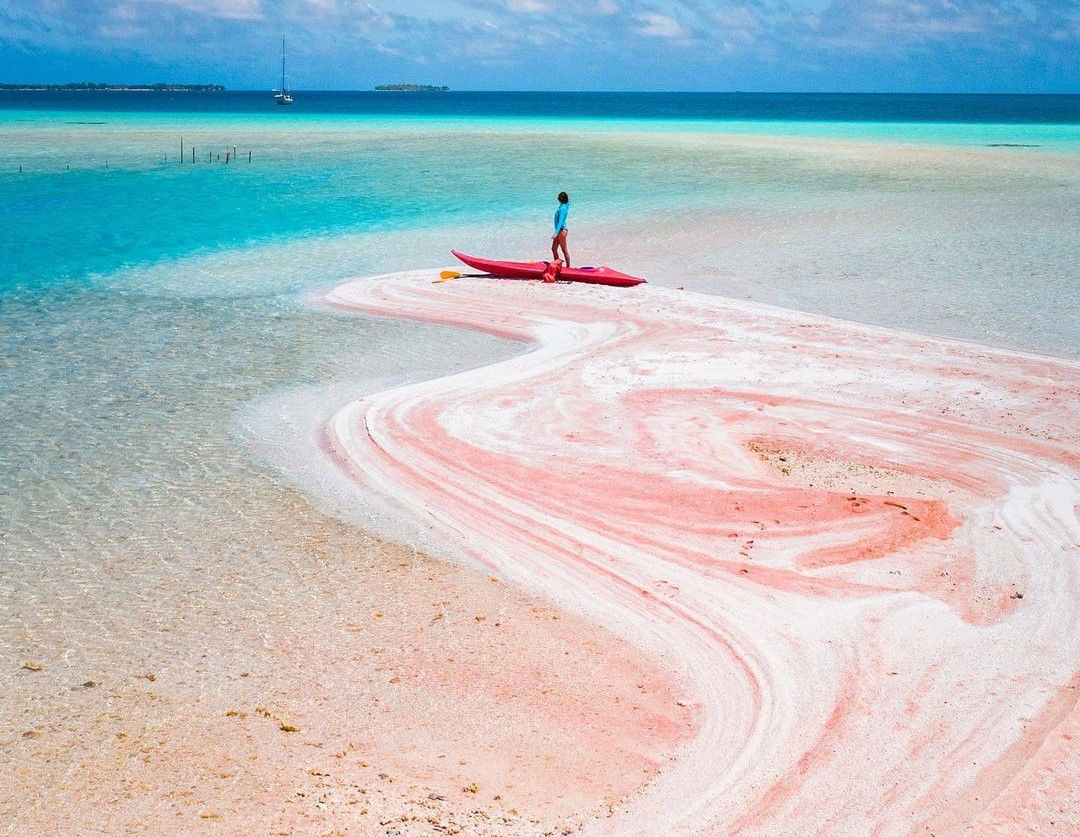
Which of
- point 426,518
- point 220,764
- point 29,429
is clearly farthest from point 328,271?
point 220,764

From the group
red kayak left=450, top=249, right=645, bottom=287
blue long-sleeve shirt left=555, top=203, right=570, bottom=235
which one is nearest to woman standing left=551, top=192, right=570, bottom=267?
blue long-sleeve shirt left=555, top=203, right=570, bottom=235

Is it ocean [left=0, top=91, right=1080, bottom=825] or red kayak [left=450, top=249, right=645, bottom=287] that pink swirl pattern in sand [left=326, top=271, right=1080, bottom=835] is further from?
red kayak [left=450, top=249, right=645, bottom=287]

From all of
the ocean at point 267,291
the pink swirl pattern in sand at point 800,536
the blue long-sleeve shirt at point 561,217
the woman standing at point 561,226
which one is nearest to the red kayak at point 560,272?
the woman standing at point 561,226

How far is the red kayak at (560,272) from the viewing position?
2198cm

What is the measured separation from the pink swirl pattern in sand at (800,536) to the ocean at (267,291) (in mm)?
1644

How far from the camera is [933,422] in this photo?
13.0 metres

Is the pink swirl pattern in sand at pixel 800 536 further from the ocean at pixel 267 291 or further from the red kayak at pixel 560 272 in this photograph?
the red kayak at pixel 560 272

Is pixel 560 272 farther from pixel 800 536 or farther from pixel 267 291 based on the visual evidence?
pixel 800 536

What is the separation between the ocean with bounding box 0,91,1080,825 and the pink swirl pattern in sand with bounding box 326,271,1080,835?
1.64m

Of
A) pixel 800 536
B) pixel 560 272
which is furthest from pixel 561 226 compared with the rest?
pixel 800 536

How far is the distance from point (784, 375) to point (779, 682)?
8.33 m

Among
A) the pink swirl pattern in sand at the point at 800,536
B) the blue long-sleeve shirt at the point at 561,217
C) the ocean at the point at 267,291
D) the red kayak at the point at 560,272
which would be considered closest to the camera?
the pink swirl pattern in sand at the point at 800,536

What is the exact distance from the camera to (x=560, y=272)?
22219 mm

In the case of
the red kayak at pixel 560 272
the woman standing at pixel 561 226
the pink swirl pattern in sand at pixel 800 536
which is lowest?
the pink swirl pattern in sand at pixel 800 536
